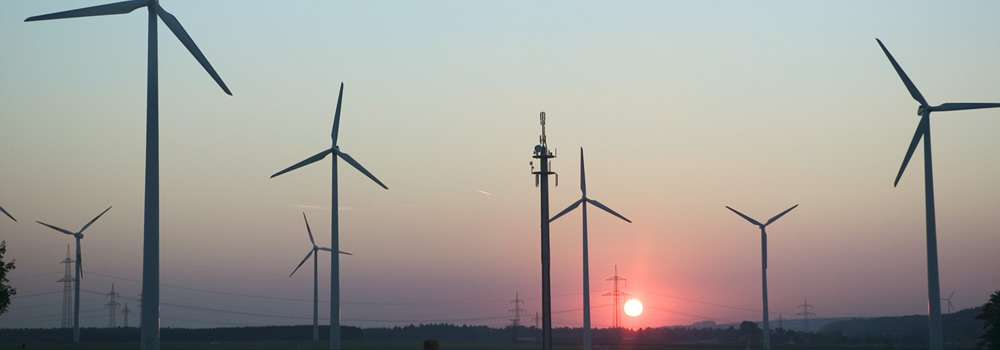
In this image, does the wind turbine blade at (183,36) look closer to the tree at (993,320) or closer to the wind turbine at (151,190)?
the wind turbine at (151,190)

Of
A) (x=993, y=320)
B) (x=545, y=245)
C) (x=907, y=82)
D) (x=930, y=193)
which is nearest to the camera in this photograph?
(x=545, y=245)

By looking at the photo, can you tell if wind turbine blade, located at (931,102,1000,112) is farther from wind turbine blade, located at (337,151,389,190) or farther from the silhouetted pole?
wind turbine blade, located at (337,151,389,190)

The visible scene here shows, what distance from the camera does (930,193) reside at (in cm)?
7494

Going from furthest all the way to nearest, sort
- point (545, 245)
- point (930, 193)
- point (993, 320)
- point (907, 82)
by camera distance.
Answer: point (993, 320) < point (907, 82) < point (930, 193) < point (545, 245)

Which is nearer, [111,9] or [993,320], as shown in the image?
[111,9]

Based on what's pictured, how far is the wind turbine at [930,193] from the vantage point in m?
71.4

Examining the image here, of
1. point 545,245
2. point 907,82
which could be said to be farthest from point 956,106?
point 545,245

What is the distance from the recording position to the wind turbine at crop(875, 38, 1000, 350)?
71.4 metres

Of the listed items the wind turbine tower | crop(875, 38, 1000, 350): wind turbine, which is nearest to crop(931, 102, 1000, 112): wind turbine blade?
crop(875, 38, 1000, 350): wind turbine

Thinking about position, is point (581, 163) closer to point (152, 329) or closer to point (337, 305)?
point (337, 305)

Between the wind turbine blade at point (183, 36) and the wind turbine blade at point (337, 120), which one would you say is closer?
the wind turbine blade at point (183, 36)

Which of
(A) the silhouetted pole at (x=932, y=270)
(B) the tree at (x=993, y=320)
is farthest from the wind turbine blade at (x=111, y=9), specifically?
(B) the tree at (x=993, y=320)

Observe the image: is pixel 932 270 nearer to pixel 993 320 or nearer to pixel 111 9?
pixel 993 320

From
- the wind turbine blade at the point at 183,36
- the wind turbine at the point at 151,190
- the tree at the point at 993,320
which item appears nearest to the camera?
the wind turbine at the point at 151,190
